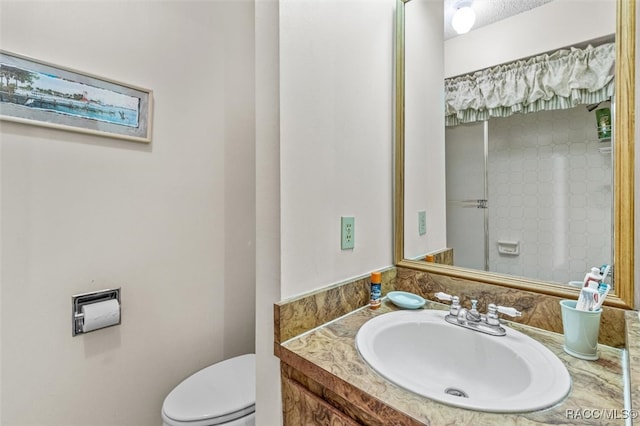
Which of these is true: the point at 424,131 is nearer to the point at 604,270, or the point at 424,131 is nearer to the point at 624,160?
the point at 624,160

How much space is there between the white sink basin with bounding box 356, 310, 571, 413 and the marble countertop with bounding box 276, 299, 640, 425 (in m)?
0.02

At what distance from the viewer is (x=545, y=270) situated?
34.9 inches

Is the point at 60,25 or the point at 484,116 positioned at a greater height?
the point at 60,25

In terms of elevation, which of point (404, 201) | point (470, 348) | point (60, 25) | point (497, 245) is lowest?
point (470, 348)

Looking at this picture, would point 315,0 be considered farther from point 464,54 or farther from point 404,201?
point 404,201

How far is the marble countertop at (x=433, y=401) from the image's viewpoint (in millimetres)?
504

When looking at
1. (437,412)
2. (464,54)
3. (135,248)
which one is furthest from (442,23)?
(135,248)

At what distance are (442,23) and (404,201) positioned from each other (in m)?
0.72

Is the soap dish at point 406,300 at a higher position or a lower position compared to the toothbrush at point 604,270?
lower

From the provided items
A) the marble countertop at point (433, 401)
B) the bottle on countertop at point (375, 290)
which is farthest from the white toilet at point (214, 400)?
the bottle on countertop at point (375, 290)

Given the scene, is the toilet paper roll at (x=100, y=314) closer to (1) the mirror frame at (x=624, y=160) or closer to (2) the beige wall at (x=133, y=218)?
(2) the beige wall at (x=133, y=218)

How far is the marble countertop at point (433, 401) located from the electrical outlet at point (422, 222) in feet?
1.50
